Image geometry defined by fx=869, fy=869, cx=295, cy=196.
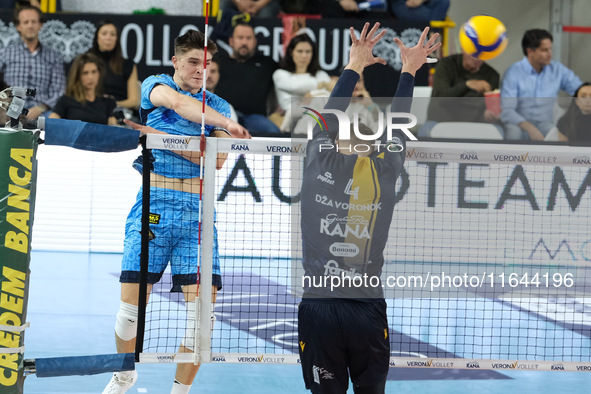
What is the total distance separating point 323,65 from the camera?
1288 cm

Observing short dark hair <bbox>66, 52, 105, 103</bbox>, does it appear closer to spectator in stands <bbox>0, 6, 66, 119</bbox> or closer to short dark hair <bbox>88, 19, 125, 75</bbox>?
short dark hair <bbox>88, 19, 125, 75</bbox>

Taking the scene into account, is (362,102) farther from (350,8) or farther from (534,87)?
(534,87)

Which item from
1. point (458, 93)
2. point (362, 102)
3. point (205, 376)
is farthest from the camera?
point (362, 102)

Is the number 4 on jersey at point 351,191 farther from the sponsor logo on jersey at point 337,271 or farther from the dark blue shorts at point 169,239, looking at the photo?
the dark blue shorts at point 169,239

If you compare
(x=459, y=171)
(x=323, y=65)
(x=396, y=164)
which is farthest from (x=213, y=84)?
(x=396, y=164)

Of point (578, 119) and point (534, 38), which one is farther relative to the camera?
point (534, 38)

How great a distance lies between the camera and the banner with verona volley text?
4.43m

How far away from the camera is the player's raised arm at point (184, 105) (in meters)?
4.89

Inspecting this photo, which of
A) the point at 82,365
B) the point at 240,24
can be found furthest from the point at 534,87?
the point at 82,365

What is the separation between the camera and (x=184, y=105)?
5070mm

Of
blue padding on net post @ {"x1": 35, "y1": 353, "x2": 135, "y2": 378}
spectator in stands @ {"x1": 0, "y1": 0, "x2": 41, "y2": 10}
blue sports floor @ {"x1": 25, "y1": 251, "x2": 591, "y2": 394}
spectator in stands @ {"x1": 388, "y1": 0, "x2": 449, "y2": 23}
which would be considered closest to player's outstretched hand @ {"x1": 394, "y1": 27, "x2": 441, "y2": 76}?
blue padding on net post @ {"x1": 35, "y1": 353, "x2": 135, "y2": 378}

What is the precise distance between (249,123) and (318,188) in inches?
317

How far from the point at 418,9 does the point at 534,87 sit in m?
2.26

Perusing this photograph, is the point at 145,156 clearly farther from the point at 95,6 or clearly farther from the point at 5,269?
the point at 95,6
